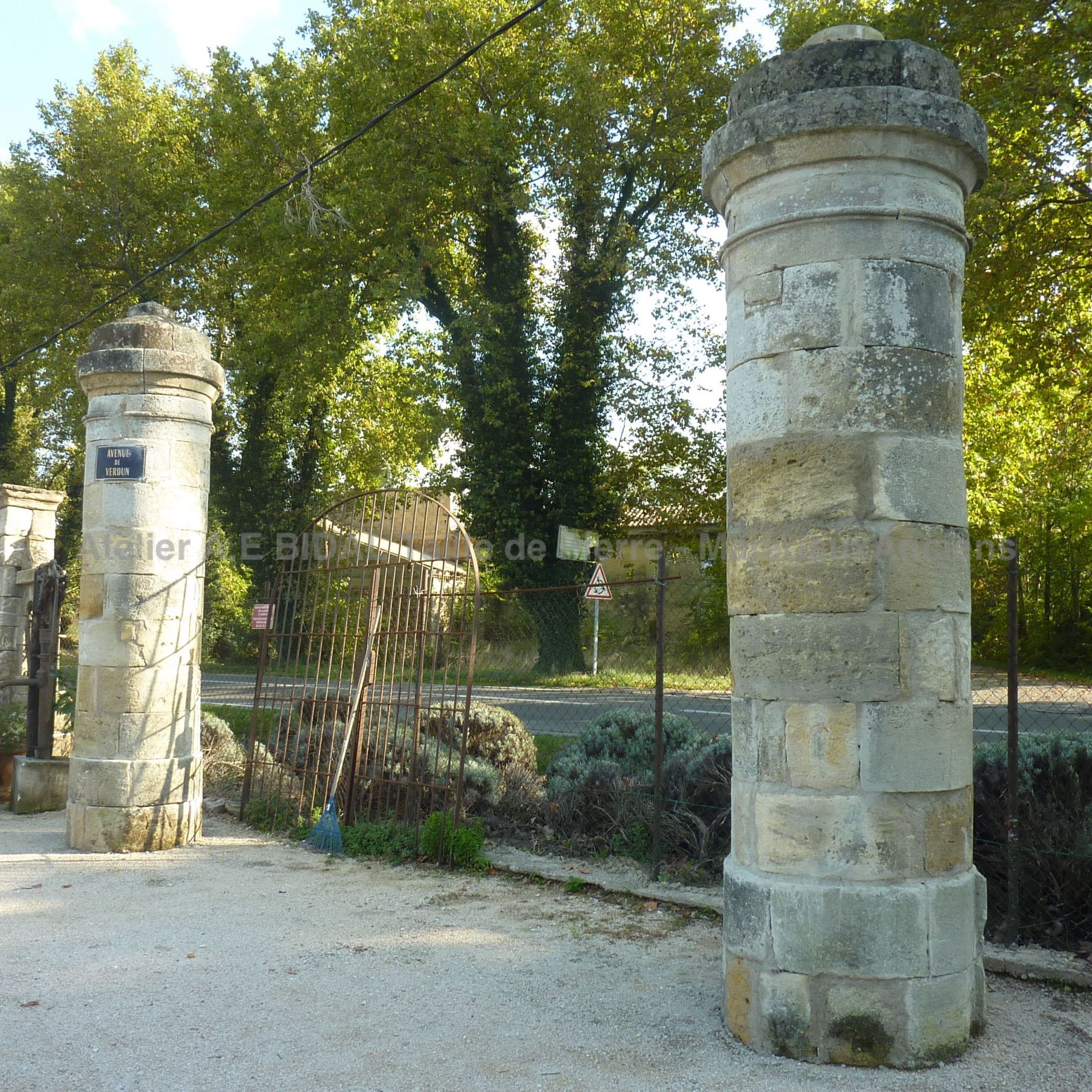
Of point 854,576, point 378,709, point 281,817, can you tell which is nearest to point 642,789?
point 378,709

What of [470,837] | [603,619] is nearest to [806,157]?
[470,837]

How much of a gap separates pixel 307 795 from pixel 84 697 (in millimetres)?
1908

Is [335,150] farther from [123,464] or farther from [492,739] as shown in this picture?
[492,739]

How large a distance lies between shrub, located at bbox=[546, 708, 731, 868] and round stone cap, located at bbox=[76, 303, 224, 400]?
3845 mm

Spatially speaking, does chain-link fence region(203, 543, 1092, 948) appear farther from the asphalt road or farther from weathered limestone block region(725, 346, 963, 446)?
weathered limestone block region(725, 346, 963, 446)

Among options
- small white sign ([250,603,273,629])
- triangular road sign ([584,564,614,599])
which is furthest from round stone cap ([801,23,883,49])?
small white sign ([250,603,273,629])

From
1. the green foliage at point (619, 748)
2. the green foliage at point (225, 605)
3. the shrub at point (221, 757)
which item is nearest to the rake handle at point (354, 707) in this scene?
the green foliage at point (619, 748)

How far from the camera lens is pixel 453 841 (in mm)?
6285

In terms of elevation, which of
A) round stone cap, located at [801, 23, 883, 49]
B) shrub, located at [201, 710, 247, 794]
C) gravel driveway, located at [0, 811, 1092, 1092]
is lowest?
gravel driveway, located at [0, 811, 1092, 1092]

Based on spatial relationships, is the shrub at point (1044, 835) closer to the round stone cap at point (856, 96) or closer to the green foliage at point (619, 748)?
the green foliage at point (619, 748)

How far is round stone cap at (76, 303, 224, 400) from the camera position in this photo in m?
6.82

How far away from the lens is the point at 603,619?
21.2 metres

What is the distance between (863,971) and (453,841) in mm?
3367

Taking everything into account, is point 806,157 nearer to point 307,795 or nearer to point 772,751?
point 772,751
